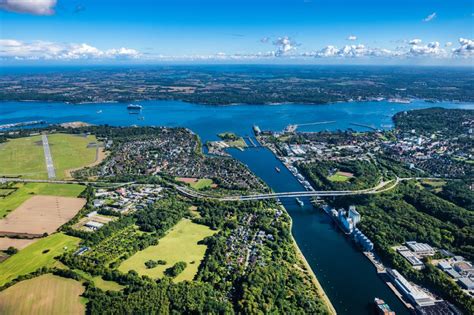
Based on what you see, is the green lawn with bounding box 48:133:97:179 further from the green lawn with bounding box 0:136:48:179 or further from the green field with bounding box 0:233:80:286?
the green field with bounding box 0:233:80:286

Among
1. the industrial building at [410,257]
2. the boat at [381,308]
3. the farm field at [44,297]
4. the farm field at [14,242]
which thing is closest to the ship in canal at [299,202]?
the industrial building at [410,257]

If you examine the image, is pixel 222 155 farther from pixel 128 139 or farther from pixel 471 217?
pixel 471 217

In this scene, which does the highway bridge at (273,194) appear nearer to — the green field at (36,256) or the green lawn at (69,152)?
the green lawn at (69,152)

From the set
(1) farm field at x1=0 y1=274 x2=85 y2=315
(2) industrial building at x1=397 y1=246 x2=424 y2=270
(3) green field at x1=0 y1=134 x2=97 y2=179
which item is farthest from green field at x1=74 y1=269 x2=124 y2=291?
(3) green field at x1=0 y1=134 x2=97 y2=179

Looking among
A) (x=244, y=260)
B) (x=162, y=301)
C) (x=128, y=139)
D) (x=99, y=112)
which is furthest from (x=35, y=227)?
(x=99, y=112)

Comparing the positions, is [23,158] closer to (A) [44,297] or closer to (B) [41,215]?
(B) [41,215]

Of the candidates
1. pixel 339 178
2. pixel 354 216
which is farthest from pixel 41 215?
pixel 339 178
